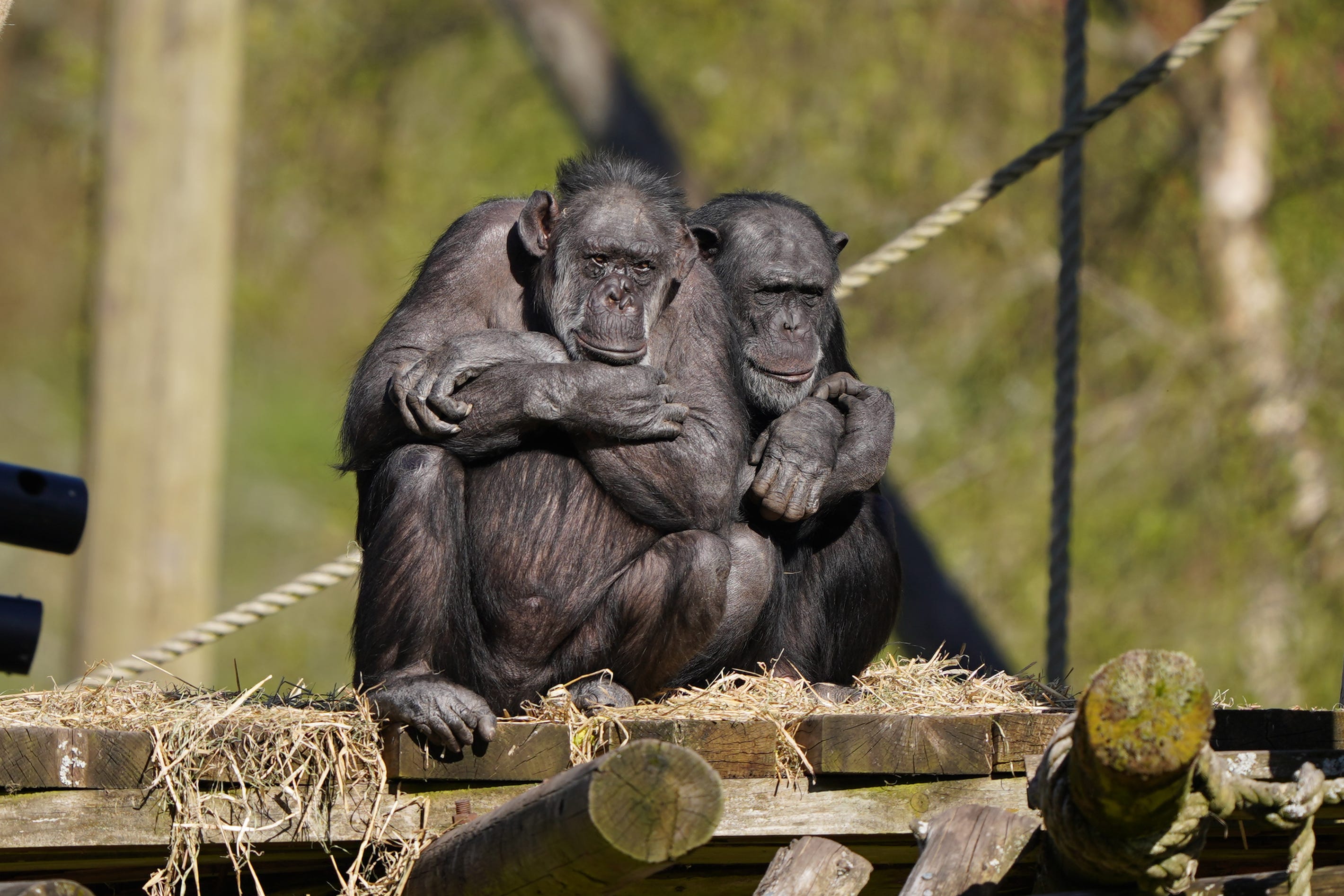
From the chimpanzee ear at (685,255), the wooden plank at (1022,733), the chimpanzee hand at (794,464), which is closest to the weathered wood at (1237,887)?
the wooden plank at (1022,733)

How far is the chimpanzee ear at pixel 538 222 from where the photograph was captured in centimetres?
413

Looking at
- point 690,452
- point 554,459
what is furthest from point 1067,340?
point 554,459

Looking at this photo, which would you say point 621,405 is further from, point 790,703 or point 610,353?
point 790,703

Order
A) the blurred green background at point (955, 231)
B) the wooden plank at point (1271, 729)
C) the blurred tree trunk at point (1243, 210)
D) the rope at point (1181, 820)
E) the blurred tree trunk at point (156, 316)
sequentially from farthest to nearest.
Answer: the blurred tree trunk at point (1243, 210)
the blurred green background at point (955, 231)
the blurred tree trunk at point (156, 316)
the wooden plank at point (1271, 729)
the rope at point (1181, 820)

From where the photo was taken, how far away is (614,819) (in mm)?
2666

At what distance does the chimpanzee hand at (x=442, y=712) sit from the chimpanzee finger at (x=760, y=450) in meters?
1.13

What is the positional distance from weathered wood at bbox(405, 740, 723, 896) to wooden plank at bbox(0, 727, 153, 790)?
87 centimetres

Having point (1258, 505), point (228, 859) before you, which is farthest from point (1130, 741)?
point (1258, 505)

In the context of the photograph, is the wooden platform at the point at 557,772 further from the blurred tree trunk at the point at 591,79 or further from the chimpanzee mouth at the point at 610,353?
the blurred tree trunk at the point at 591,79

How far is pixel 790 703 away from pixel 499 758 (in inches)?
26.4

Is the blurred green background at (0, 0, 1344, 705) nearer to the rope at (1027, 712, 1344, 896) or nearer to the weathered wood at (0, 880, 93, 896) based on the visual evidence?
the weathered wood at (0, 880, 93, 896)

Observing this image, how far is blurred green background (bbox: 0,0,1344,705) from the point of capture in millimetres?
12461

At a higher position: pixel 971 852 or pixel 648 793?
pixel 648 793

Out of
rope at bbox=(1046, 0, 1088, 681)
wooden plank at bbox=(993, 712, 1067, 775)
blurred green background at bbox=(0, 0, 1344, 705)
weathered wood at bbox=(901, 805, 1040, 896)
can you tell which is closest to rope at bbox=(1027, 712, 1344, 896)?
weathered wood at bbox=(901, 805, 1040, 896)
